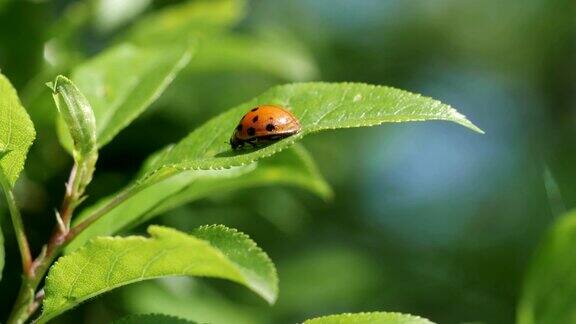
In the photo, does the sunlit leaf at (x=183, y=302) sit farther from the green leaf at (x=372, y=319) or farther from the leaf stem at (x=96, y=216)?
the green leaf at (x=372, y=319)

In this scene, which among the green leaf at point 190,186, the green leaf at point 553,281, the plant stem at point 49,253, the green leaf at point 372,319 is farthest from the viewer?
the green leaf at point 553,281

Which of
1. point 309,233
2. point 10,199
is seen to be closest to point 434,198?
point 309,233

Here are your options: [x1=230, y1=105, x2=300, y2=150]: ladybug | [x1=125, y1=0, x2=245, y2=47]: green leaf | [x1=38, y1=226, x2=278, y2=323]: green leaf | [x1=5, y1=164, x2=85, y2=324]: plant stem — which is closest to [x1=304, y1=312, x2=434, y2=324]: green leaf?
[x1=38, y1=226, x2=278, y2=323]: green leaf

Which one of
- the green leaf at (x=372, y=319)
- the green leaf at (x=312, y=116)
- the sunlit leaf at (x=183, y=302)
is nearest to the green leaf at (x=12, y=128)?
the green leaf at (x=312, y=116)

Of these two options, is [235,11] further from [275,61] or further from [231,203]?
[231,203]

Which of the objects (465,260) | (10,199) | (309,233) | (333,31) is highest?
(333,31)

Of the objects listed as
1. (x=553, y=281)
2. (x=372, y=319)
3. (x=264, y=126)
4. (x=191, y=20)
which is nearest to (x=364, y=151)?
(x=191, y=20)

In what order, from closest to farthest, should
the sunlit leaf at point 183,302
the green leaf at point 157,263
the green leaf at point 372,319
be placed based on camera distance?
the green leaf at point 157,263
the green leaf at point 372,319
the sunlit leaf at point 183,302
